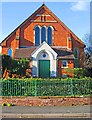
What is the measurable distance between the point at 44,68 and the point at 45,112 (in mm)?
23928


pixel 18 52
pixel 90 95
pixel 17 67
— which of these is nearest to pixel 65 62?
pixel 18 52

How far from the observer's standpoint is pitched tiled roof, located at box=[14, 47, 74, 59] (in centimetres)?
3734

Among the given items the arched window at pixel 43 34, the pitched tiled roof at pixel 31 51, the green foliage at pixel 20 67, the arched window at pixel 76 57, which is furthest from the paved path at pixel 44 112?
the arched window at pixel 43 34

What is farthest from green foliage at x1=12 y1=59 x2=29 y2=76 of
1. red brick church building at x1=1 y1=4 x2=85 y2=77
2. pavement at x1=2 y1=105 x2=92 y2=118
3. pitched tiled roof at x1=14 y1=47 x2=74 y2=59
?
pavement at x1=2 y1=105 x2=92 y2=118

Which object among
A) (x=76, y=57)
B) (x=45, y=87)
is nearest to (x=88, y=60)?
(x=76, y=57)

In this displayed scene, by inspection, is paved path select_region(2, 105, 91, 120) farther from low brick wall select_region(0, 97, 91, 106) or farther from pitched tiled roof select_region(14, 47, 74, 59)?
pitched tiled roof select_region(14, 47, 74, 59)

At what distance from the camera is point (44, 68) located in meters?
37.6

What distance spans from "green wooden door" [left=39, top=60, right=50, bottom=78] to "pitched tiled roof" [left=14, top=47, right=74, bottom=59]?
1.75 meters

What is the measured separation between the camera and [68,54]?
38.9 meters

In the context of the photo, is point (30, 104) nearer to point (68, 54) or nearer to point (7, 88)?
point (7, 88)

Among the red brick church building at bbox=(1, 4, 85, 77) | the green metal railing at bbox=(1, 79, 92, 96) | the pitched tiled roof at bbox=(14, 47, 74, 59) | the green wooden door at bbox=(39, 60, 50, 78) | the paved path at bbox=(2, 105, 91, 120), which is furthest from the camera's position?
the red brick church building at bbox=(1, 4, 85, 77)

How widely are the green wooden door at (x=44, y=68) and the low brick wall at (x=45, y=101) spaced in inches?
817

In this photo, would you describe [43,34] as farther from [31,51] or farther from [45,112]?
[45,112]

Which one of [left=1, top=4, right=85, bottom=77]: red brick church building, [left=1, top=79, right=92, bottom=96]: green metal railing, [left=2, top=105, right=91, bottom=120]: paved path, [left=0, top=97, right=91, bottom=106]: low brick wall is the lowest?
[left=2, top=105, right=91, bottom=120]: paved path
